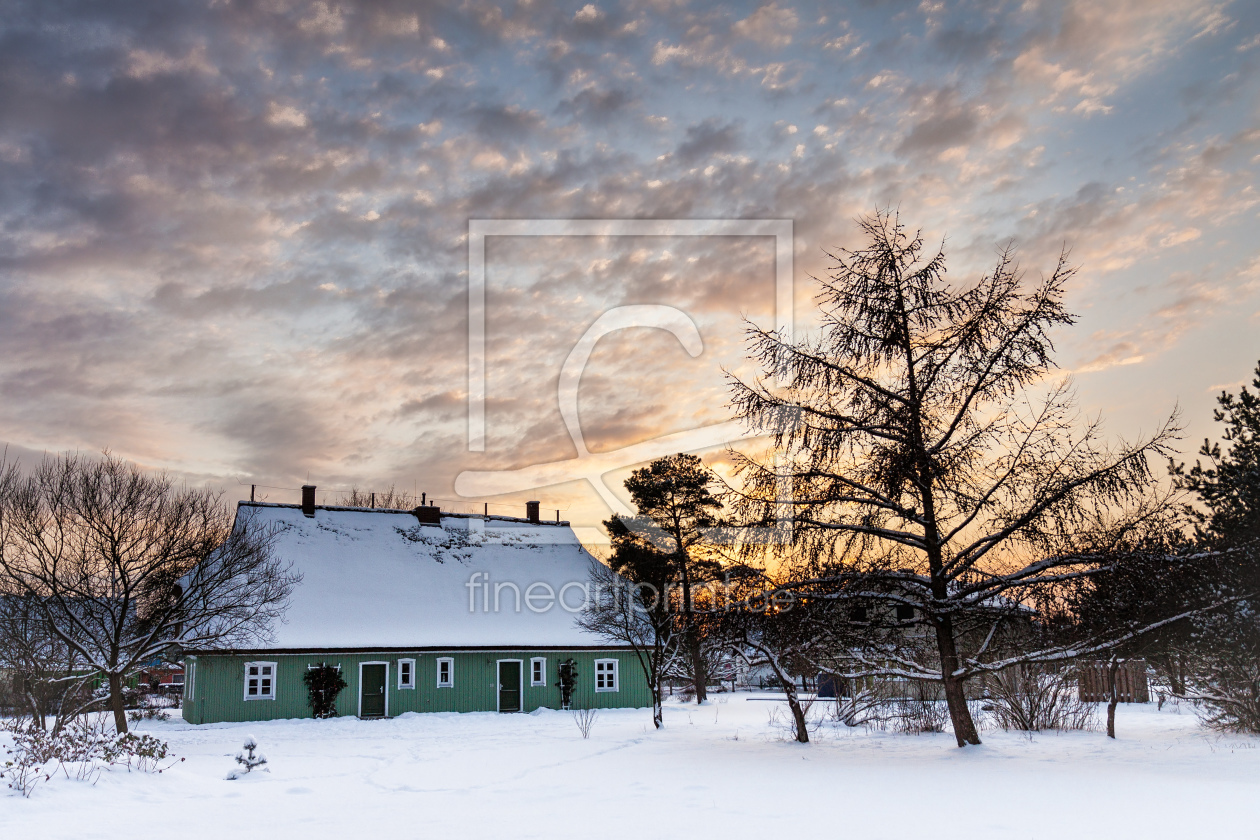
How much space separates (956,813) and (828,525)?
4.78m

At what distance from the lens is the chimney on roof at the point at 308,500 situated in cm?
3475

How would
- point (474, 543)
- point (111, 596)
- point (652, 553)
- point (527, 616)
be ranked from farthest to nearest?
point (652, 553)
point (474, 543)
point (527, 616)
point (111, 596)

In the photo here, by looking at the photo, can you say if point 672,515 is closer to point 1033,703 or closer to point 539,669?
point 539,669

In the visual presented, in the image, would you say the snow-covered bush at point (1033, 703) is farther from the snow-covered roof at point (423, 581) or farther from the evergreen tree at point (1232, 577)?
the snow-covered roof at point (423, 581)

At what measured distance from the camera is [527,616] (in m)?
33.6

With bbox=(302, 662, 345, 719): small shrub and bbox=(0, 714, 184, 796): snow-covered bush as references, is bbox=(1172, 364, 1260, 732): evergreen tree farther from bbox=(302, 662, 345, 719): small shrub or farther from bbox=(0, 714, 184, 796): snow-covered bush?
bbox=(302, 662, 345, 719): small shrub

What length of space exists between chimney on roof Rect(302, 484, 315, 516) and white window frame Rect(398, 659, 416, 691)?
8083 mm

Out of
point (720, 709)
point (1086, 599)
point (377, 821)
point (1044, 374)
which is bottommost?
point (720, 709)

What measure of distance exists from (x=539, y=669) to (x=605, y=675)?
2722 millimetres

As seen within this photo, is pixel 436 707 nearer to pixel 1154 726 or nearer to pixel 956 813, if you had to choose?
pixel 1154 726

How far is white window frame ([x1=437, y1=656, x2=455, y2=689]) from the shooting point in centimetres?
3088

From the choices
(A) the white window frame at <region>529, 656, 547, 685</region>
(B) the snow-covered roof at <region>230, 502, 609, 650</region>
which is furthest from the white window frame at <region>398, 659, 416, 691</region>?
(A) the white window frame at <region>529, 656, 547, 685</region>

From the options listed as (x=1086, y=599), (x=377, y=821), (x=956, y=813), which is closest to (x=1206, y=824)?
(x=956, y=813)

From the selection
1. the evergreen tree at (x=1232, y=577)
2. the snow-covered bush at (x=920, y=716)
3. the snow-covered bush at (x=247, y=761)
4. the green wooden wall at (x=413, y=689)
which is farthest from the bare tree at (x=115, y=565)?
the evergreen tree at (x=1232, y=577)
